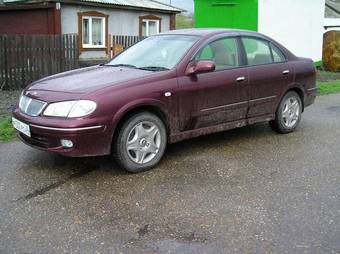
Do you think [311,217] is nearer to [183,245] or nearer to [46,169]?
[183,245]

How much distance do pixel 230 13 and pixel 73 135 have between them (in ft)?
39.1

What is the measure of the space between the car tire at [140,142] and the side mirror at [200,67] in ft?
2.43

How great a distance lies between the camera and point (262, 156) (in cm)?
626

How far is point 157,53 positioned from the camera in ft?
20.9

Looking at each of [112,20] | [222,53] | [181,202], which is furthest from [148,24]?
[181,202]

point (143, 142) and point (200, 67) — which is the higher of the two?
point (200, 67)

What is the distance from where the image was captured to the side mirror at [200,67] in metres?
5.87

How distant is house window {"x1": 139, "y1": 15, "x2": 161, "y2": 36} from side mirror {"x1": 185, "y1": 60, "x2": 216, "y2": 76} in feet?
59.0

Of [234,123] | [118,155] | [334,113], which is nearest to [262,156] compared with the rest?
[234,123]

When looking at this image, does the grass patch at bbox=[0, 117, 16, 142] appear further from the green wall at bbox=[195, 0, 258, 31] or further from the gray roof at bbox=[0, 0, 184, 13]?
the gray roof at bbox=[0, 0, 184, 13]

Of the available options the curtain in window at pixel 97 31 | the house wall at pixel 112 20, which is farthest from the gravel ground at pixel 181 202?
the curtain in window at pixel 97 31

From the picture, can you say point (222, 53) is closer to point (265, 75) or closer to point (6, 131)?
point (265, 75)

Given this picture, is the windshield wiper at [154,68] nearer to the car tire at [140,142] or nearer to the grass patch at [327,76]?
the car tire at [140,142]

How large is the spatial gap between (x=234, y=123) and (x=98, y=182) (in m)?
2.24
